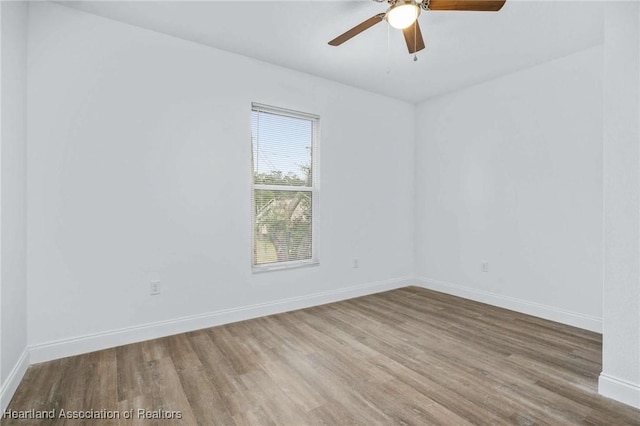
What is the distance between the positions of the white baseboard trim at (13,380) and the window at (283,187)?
6.14 ft

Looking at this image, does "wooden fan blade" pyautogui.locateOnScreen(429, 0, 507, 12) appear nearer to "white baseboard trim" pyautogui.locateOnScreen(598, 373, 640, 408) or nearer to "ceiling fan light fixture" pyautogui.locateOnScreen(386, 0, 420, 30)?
"ceiling fan light fixture" pyautogui.locateOnScreen(386, 0, 420, 30)

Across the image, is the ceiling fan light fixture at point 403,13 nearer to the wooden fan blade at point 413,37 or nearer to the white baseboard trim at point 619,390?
the wooden fan blade at point 413,37

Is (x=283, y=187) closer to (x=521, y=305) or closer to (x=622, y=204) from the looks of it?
(x=622, y=204)

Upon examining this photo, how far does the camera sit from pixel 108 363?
2342mm

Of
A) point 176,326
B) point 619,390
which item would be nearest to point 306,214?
point 176,326

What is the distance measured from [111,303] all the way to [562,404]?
3.27 metres

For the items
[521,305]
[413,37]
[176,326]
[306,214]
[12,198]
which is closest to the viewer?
[12,198]

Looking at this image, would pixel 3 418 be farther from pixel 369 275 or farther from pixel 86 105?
pixel 369 275

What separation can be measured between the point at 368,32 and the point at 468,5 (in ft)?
3.39

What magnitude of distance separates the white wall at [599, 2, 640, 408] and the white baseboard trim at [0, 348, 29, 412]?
3543 mm

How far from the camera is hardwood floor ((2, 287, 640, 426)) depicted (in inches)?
70.1

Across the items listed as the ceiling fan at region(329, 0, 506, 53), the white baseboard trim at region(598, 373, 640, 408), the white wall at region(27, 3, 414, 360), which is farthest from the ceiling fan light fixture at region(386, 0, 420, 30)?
the white baseboard trim at region(598, 373, 640, 408)

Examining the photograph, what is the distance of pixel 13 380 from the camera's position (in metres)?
1.96

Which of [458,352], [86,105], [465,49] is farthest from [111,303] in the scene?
[465,49]
